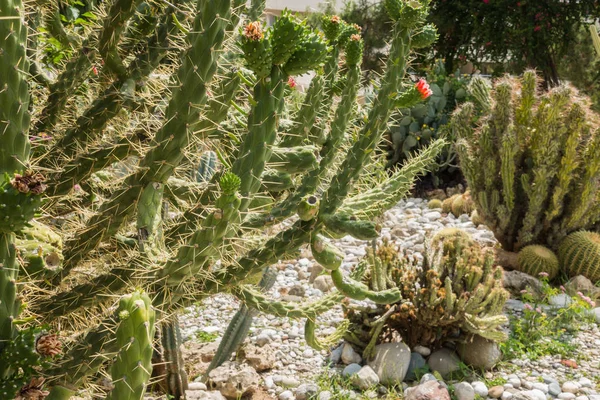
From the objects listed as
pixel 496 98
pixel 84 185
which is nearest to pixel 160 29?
pixel 84 185

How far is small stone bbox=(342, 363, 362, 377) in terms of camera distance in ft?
12.4

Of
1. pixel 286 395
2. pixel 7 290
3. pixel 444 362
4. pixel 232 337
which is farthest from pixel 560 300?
pixel 7 290

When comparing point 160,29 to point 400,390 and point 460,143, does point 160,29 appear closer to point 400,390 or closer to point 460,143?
point 400,390

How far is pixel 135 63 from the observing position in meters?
2.39

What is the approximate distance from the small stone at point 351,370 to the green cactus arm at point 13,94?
279 cm

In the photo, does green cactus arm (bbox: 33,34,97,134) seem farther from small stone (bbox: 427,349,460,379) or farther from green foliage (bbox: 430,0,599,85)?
green foliage (bbox: 430,0,599,85)

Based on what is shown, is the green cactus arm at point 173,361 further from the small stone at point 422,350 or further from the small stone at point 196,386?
the small stone at point 422,350

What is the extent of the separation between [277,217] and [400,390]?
6.20 feet

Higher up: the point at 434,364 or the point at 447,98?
the point at 447,98

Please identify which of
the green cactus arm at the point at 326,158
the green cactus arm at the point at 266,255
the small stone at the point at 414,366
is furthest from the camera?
the small stone at the point at 414,366

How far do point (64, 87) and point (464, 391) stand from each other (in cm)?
266

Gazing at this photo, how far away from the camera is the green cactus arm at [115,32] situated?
2129 millimetres

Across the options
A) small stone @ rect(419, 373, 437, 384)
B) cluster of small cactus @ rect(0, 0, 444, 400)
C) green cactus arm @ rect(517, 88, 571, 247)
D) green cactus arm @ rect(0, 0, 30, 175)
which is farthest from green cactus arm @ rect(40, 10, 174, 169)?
green cactus arm @ rect(517, 88, 571, 247)

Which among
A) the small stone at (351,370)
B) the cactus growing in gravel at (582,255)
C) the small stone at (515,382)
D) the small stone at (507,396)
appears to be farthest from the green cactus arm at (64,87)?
the cactus growing in gravel at (582,255)
